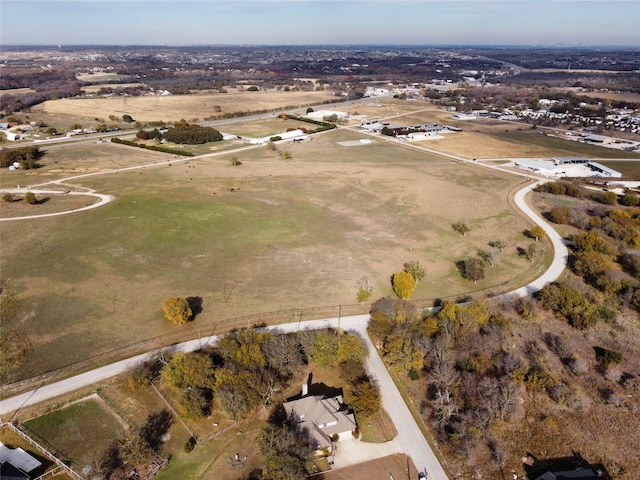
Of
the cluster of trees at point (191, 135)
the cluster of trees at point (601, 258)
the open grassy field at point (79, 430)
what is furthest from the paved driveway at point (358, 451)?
the cluster of trees at point (191, 135)

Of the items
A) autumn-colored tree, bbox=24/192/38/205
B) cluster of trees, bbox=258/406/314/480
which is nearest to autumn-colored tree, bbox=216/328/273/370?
cluster of trees, bbox=258/406/314/480

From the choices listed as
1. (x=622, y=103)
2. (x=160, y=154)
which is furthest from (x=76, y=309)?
(x=622, y=103)

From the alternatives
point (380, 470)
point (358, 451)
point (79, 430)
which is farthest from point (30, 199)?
point (380, 470)

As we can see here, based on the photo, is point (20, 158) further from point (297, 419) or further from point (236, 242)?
point (297, 419)

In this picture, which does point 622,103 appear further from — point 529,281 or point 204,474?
point 204,474

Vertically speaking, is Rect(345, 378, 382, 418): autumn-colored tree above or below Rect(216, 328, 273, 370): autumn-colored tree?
below

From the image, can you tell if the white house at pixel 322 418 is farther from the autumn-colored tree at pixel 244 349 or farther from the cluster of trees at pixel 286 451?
the autumn-colored tree at pixel 244 349

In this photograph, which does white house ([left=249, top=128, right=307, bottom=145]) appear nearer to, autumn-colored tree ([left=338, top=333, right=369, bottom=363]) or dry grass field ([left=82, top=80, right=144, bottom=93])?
autumn-colored tree ([left=338, top=333, right=369, bottom=363])
